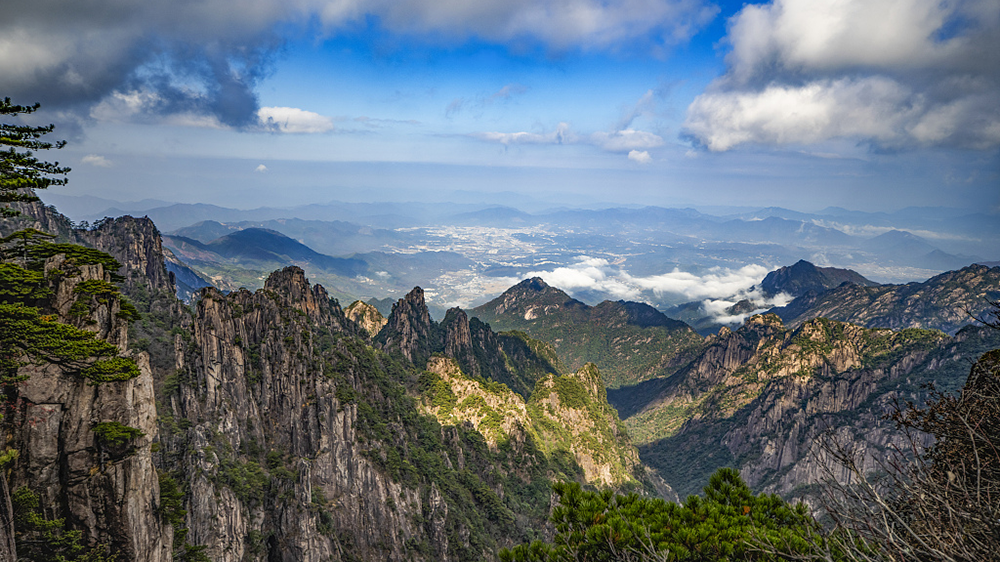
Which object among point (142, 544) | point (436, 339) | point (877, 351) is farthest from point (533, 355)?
point (142, 544)

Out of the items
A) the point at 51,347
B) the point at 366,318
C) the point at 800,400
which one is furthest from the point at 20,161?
the point at 800,400

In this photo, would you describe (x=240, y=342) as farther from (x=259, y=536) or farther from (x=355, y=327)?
(x=355, y=327)

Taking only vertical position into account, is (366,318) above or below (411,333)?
below

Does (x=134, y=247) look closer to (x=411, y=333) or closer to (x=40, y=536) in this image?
(x=411, y=333)

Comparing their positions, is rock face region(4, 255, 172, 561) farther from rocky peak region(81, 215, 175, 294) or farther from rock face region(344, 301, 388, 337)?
rock face region(344, 301, 388, 337)

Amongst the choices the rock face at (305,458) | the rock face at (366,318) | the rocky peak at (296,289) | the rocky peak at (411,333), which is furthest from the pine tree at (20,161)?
the rock face at (366,318)

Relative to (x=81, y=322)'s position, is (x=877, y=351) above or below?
below
